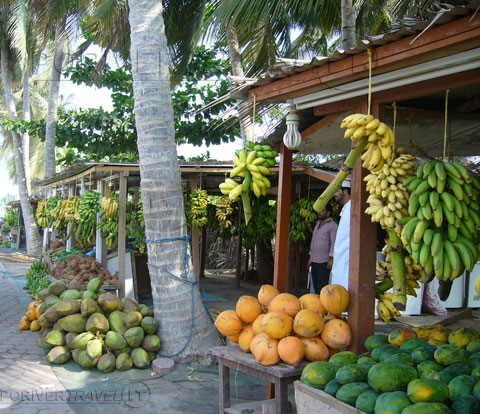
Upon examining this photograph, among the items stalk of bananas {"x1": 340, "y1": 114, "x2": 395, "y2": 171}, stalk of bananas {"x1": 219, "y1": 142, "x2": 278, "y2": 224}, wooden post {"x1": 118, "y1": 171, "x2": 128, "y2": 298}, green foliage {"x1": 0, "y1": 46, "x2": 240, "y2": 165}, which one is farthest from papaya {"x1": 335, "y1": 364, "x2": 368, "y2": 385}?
green foliage {"x1": 0, "y1": 46, "x2": 240, "y2": 165}

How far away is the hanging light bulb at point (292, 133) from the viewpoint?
167 inches

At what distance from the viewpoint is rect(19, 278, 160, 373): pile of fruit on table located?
598 cm

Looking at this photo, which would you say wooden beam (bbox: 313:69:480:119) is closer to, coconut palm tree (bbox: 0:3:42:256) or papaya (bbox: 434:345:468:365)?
papaya (bbox: 434:345:468:365)

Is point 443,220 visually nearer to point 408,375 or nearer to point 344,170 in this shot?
point 344,170

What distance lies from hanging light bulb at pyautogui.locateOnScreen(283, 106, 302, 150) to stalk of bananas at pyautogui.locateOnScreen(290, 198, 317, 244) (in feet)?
18.5

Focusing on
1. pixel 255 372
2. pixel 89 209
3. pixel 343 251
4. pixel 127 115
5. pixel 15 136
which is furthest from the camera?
pixel 15 136

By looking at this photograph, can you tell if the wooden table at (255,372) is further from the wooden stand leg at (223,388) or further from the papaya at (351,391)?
the papaya at (351,391)

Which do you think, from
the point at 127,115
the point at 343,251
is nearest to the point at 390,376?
the point at 343,251

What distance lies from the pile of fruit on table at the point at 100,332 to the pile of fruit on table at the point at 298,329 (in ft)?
7.69

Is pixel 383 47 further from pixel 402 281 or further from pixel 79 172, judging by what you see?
pixel 79 172

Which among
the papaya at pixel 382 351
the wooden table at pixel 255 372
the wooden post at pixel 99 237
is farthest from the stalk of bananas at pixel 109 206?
the papaya at pixel 382 351

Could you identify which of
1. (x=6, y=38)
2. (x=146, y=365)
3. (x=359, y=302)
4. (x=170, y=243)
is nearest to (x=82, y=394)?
(x=146, y=365)

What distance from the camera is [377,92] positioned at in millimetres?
3723

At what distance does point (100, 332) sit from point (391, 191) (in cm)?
425
